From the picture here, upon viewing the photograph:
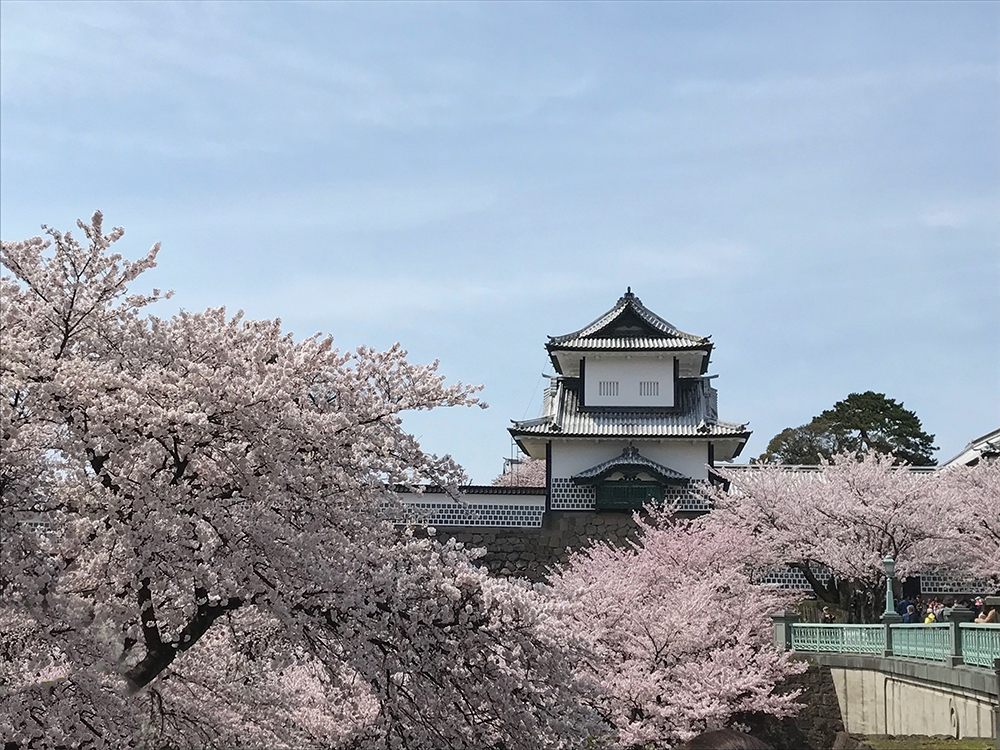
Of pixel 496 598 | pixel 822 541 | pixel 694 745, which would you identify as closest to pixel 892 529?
pixel 822 541

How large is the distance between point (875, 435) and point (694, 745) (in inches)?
2143

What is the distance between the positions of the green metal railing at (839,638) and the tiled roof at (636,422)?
778 cm

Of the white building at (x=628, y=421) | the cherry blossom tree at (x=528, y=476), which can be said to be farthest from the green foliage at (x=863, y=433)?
the white building at (x=628, y=421)

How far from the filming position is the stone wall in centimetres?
3130

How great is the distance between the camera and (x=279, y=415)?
29.2ft

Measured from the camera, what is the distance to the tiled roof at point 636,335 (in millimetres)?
33531

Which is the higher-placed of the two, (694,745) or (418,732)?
(694,745)

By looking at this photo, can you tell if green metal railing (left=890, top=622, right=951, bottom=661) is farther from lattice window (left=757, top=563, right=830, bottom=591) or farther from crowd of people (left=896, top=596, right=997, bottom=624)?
lattice window (left=757, top=563, right=830, bottom=591)

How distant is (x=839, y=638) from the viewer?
24.0 m

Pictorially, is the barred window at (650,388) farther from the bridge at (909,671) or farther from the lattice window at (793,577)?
the bridge at (909,671)

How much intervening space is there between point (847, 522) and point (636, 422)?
715cm

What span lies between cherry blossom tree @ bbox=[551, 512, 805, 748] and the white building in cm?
601

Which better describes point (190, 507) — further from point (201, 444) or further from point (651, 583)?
point (651, 583)

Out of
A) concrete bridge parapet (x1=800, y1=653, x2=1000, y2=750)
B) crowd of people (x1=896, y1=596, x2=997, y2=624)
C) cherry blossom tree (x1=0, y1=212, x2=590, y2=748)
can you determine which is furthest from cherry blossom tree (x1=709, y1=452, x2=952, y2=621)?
cherry blossom tree (x1=0, y1=212, x2=590, y2=748)
